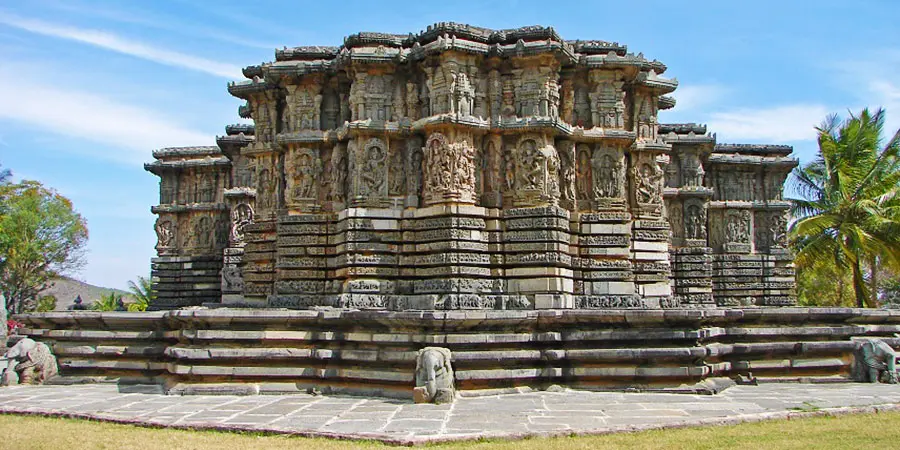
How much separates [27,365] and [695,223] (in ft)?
83.8

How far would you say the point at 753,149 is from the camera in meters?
37.4

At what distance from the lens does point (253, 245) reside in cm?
2189

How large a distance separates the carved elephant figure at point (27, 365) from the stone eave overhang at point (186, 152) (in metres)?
23.7

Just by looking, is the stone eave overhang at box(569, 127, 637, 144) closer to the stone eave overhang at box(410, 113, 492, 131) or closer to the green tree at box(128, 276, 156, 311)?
the stone eave overhang at box(410, 113, 492, 131)

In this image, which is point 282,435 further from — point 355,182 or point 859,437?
point 355,182

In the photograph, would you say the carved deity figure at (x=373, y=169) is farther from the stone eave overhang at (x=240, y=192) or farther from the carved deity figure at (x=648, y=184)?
the stone eave overhang at (x=240, y=192)

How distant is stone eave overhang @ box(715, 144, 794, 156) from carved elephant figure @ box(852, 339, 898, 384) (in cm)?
2261

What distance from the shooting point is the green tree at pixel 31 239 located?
176 ft

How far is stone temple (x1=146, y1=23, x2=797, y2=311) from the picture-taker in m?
18.0

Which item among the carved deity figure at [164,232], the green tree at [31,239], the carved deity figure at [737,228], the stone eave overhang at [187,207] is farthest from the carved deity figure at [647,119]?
the green tree at [31,239]

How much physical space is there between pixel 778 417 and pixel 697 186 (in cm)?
2398

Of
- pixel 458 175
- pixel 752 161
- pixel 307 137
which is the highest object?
pixel 752 161

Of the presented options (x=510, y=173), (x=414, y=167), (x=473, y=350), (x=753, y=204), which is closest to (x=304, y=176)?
(x=414, y=167)

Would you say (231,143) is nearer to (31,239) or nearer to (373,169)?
(373,169)
